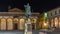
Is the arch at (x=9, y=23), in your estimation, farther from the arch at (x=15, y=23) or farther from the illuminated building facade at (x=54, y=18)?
the illuminated building facade at (x=54, y=18)

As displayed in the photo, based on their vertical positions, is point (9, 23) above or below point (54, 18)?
below

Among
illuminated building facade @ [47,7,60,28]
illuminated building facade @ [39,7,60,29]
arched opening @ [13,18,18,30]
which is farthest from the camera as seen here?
arched opening @ [13,18,18,30]

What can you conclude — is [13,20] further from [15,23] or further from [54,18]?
[54,18]

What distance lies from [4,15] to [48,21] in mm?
15981

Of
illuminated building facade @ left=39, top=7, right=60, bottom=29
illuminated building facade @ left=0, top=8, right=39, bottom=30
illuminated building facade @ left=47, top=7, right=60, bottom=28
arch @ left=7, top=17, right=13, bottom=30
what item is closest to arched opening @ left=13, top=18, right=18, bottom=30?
illuminated building facade @ left=0, top=8, right=39, bottom=30

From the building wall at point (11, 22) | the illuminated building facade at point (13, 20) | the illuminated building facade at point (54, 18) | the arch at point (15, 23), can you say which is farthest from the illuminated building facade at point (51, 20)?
the arch at point (15, 23)

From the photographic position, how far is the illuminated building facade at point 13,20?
6719 centimetres

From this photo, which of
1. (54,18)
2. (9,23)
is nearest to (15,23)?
(9,23)

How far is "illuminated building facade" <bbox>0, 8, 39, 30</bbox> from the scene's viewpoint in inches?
2645

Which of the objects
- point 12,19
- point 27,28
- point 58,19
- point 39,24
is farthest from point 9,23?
point 27,28

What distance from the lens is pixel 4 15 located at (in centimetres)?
6688

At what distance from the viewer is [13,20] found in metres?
68.4

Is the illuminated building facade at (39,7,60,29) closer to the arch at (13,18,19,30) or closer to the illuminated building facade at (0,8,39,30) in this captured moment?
the illuminated building facade at (0,8,39,30)

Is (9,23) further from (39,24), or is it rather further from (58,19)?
(58,19)
